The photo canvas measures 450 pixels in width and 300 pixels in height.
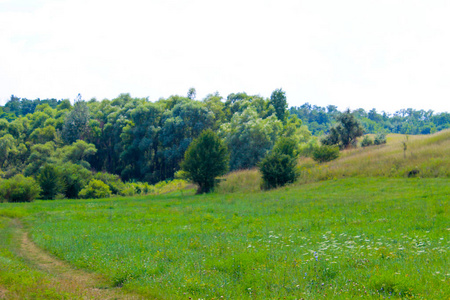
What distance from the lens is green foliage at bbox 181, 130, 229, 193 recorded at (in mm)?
41188

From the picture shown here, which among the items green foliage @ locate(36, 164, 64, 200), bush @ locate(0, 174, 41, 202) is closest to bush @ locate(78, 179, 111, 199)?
green foliage @ locate(36, 164, 64, 200)

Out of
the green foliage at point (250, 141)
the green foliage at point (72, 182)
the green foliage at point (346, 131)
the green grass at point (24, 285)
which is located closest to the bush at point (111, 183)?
the green foliage at point (72, 182)

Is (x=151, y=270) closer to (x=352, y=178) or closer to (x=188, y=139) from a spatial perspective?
(x=352, y=178)

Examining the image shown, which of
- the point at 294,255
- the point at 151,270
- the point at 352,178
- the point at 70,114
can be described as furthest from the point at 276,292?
the point at 70,114

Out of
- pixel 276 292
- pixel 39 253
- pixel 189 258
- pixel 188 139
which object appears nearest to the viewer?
pixel 276 292

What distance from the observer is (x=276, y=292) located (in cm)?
674

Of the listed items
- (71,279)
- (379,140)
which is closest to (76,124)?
(379,140)

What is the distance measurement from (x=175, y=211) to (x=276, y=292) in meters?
16.9

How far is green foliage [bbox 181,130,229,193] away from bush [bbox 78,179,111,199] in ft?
40.2

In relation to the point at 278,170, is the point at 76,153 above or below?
above

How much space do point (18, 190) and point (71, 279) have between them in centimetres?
3228

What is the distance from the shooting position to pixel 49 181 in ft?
134

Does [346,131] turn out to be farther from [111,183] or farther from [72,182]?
[72,182]

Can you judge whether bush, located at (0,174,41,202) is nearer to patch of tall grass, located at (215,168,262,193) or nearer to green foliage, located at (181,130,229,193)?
green foliage, located at (181,130,229,193)
